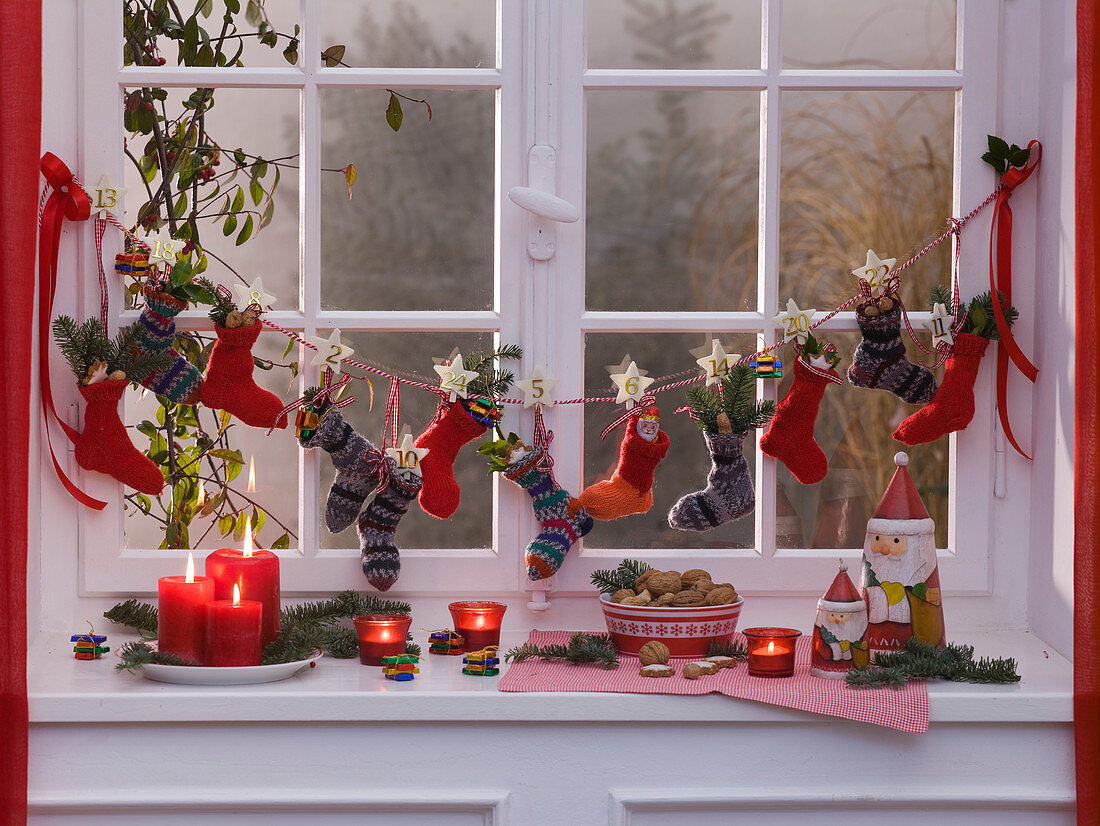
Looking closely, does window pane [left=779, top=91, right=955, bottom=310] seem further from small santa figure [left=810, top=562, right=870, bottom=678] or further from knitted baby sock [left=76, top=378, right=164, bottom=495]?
knitted baby sock [left=76, top=378, right=164, bottom=495]

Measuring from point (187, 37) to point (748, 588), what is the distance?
1.20m

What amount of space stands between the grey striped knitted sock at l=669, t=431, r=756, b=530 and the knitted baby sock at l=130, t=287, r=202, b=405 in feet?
2.39

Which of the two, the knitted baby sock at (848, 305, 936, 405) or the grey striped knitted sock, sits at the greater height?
the knitted baby sock at (848, 305, 936, 405)

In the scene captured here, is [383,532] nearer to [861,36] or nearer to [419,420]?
[419,420]

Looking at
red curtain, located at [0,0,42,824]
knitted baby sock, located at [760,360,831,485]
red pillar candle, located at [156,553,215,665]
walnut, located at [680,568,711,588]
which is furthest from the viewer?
knitted baby sock, located at [760,360,831,485]

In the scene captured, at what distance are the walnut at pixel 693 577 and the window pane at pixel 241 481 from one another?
0.61m

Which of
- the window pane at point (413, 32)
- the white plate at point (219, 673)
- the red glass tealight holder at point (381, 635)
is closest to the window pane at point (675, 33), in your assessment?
the window pane at point (413, 32)

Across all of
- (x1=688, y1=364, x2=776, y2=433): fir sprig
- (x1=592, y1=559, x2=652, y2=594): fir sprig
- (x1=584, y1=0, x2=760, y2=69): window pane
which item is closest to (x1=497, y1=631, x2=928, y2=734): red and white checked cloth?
(x1=592, y1=559, x2=652, y2=594): fir sprig

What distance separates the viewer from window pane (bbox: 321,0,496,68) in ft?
5.15

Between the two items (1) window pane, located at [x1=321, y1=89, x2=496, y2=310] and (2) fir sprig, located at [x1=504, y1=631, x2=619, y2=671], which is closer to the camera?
(2) fir sprig, located at [x1=504, y1=631, x2=619, y2=671]

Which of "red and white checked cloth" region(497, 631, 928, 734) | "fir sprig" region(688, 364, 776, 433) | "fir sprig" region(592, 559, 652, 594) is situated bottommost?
"red and white checked cloth" region(497, 631, 928, 734)

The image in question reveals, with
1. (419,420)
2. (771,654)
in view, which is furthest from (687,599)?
(419,420)

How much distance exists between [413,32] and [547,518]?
0.77 meters

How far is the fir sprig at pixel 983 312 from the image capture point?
4.89ft
